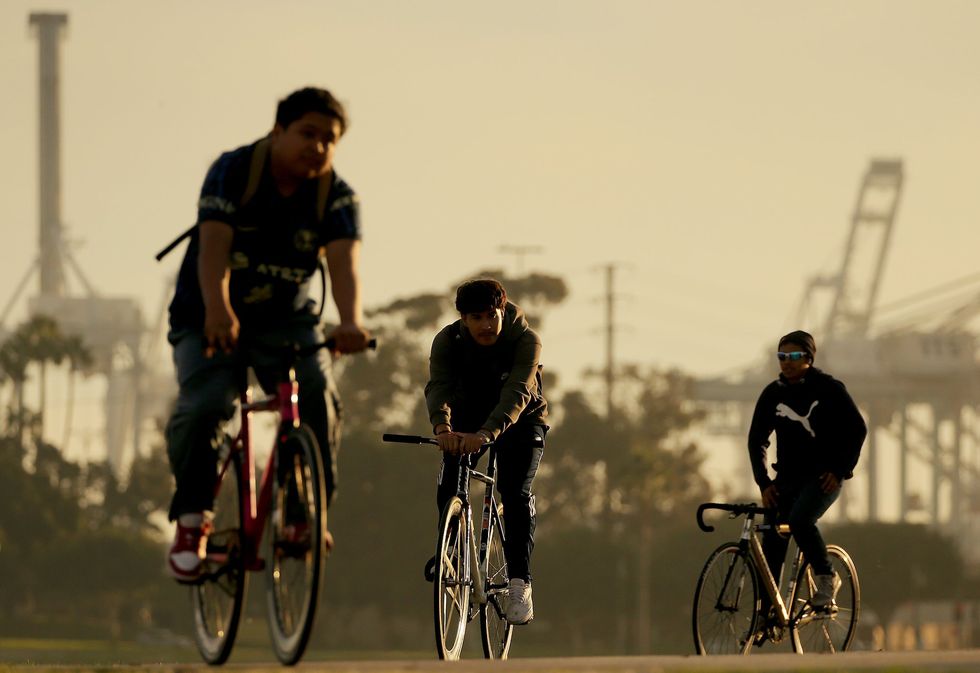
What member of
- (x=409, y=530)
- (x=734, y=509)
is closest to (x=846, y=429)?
(x=734, y=509)

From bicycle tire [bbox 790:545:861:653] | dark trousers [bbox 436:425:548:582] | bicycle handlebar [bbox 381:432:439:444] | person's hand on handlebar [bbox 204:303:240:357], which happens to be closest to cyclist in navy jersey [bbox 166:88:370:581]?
person's hand on handlebar [bbox 204:303:240:357]

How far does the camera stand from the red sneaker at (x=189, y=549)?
7641mm

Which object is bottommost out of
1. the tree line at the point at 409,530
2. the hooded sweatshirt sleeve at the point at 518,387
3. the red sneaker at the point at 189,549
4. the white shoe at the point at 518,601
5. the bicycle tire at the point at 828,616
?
the tree line at the point at 409,530

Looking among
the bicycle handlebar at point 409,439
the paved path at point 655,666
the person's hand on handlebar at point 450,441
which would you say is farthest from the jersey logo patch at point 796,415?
the paved path at point 655,666

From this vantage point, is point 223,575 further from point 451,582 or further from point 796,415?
point 796,415

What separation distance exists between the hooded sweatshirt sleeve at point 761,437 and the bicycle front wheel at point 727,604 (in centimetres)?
53

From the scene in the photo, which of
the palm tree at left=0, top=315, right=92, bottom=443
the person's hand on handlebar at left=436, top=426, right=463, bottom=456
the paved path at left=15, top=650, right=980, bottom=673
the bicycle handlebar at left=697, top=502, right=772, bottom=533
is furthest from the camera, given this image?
the palm tree at left=0, top=315, right=92, bottom=443

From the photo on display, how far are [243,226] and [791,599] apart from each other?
5258mm

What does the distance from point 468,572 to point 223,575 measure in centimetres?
231

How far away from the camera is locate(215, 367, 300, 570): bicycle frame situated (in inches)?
288

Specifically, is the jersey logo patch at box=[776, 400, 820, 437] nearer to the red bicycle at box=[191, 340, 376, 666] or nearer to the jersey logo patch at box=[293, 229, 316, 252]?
the red bicycle at box=[191, 340, 376, 666]

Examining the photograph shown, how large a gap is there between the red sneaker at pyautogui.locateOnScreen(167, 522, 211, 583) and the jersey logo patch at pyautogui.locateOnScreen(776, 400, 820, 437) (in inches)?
185

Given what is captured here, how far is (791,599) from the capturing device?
38.5ft

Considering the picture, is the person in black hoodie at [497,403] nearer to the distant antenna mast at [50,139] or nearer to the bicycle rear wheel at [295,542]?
the bicycle rear wheel at [295,542]
